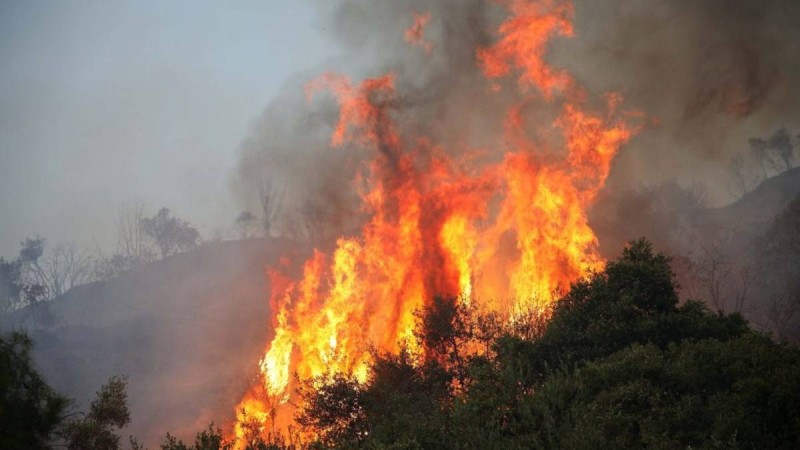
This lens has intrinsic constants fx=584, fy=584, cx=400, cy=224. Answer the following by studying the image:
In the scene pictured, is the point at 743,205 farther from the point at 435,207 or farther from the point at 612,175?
the point at 435,207

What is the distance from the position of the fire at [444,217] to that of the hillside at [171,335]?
2841 centimetres

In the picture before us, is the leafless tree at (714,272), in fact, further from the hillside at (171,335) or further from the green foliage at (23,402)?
the green foliage at (23,402)

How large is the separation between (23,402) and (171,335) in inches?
3983

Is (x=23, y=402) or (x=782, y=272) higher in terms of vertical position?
(x=782, y=272)

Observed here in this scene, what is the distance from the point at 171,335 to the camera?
119500 mm

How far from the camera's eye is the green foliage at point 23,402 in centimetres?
2306

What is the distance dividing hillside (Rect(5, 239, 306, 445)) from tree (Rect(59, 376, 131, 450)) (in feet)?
142

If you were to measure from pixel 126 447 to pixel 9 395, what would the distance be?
57.1 m

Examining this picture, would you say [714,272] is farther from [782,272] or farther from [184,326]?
[184,326]

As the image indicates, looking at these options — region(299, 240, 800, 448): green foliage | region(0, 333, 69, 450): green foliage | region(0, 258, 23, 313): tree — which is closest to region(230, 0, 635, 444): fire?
region(299, 240, 800, 448): green foliage

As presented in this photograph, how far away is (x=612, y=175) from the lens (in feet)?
249

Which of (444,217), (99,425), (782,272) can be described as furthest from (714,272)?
(99,425)

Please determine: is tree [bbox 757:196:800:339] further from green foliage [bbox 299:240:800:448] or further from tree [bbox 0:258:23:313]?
tree [bbox 0:258:23:313]

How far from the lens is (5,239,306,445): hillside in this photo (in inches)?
3440
